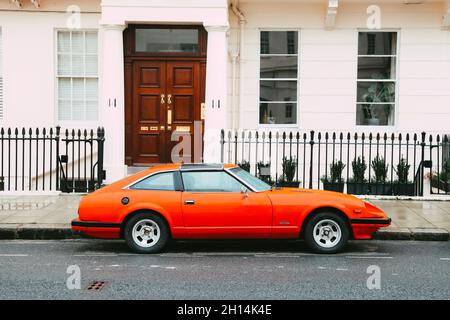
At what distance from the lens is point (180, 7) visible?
575 inches

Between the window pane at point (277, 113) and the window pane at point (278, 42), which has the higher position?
the window pane at point (278, 42)

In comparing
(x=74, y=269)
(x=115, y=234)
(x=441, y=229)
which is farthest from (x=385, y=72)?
(x=74, y=269)

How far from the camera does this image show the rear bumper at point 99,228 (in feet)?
30.4

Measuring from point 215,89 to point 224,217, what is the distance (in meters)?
5.83

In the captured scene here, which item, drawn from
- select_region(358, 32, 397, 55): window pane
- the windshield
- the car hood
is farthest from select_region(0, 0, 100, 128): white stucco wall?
the car hood

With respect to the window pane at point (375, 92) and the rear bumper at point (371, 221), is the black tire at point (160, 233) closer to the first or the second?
the rear bumper at point (371, 221)

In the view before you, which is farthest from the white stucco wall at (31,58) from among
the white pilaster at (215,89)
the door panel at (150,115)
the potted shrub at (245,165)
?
the potted shrub at (245,165)

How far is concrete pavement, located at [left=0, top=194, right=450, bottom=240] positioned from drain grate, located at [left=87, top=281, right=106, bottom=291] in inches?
124

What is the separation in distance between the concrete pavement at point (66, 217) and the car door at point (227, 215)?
7.57ft

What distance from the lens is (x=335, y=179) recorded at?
1465 cm

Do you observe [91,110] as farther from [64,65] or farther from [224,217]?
[224,217]

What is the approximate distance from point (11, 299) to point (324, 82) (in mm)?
10676

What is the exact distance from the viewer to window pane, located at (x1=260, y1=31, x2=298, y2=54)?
16016 mm
